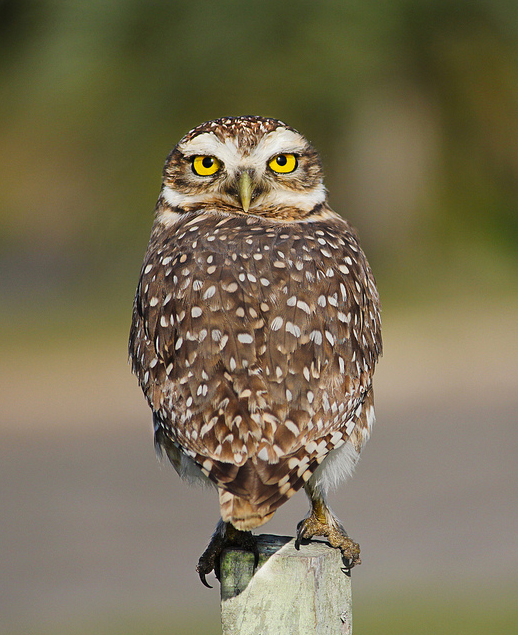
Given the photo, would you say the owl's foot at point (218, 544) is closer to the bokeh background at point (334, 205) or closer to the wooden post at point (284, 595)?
the wooden post at point (284, 595)

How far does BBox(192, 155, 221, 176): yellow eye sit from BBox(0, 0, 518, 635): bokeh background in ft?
12.1

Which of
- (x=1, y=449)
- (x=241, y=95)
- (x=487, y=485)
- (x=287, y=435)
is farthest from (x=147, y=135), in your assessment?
(x=287, y=435)

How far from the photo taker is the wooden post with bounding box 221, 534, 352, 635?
2.83 meters

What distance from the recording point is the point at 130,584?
7.18 m

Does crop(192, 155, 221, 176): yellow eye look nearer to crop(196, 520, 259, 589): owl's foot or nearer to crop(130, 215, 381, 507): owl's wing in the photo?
crop(130, 215, 381, 507): owl's wing

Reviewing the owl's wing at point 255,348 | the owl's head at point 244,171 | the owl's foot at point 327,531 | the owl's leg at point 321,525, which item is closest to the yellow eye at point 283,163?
the owl's head at point 244,171

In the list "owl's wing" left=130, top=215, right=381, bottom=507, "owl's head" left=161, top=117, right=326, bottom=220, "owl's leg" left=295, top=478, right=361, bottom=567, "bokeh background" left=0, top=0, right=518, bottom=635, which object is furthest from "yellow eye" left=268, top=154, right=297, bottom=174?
"bokeh background" left=0, top=0, right=518, bottom=635

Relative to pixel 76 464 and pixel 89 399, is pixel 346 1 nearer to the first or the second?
pixel 89 399

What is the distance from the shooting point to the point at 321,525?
11.6ft

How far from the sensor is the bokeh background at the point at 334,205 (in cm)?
731

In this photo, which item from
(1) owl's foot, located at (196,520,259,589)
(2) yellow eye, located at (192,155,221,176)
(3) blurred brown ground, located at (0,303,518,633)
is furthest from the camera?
(3) blurred brown ground, located at (0,303,518,633)

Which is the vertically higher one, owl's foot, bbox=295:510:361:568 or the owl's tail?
the owl's tail

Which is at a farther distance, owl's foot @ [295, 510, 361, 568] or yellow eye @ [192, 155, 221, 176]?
yellow eye @ [192, 155, 221, 176]

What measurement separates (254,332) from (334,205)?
60.2 ft
